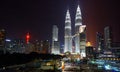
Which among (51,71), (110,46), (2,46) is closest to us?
(51,71)

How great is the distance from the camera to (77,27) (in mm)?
197000

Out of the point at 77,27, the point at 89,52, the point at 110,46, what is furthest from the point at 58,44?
the point at 110,46

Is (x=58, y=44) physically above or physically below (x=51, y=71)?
above

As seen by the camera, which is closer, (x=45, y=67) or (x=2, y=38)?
(x=45, y=67)

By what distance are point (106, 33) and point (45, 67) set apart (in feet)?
450

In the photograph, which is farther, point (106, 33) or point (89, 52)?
point (106, 33)

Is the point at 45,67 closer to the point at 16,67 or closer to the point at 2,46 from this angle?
the point at 16,67

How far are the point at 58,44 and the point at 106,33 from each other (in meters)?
44.2

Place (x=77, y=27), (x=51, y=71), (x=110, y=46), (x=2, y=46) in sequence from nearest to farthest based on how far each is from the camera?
(x=51, y=71) < (x=2, y=46) < (x=110, y=46) < (x=77, y=27)

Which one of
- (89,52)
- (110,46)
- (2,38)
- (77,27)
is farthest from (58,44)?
(2,38)

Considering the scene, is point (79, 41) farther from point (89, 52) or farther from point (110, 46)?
point (110, 46)

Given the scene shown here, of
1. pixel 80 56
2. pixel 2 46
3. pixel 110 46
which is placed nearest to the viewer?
pixel 2 46

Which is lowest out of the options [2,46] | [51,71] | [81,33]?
[51,71]

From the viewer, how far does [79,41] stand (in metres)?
180
